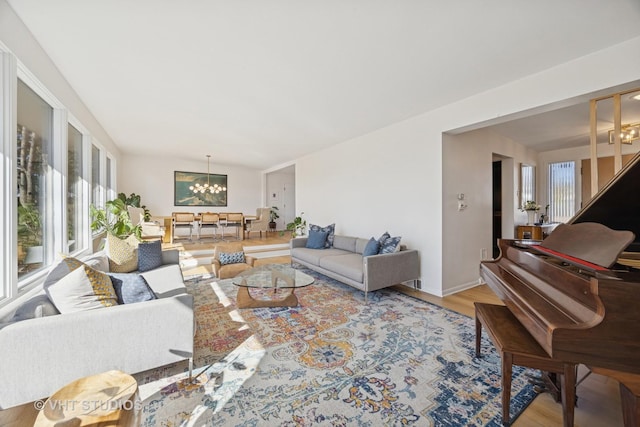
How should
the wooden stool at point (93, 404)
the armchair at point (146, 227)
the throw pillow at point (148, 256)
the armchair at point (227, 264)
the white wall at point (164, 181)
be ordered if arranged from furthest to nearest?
the white wall at point (164, 181)
the armchair at point (146, 227)
the armchair at point (227, 264)
the throw pillow at point (148, 256)
the wooden stool at point (93, 404)

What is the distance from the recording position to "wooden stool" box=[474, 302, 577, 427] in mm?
1237

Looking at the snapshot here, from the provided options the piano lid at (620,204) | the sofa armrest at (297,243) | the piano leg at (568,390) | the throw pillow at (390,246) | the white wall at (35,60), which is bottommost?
the piano leg at (568,390)

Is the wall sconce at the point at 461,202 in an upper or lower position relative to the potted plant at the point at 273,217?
upper

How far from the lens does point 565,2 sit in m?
1.70

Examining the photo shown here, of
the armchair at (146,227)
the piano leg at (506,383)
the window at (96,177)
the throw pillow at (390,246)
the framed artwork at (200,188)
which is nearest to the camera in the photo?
the piano leg at (506,383)

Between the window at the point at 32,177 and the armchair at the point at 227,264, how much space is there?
1905mm

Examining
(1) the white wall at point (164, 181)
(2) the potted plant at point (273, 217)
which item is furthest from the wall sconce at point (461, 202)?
(2) the potted plant at point (273, 217)

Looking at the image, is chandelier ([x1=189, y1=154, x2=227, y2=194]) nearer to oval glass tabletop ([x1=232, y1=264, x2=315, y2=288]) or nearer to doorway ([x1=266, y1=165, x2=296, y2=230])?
doorway ([x1=266, y1=165, x2=296, y2=230])

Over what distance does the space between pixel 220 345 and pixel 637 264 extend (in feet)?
10.3

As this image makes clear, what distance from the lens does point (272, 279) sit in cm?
313

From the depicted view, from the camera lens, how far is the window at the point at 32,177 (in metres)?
2.12

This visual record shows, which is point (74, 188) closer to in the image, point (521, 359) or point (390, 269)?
point (390, 269)

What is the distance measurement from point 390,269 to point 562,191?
5.11m

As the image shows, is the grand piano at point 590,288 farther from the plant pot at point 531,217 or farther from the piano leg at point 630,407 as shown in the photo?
the plant pot at point 531,217
